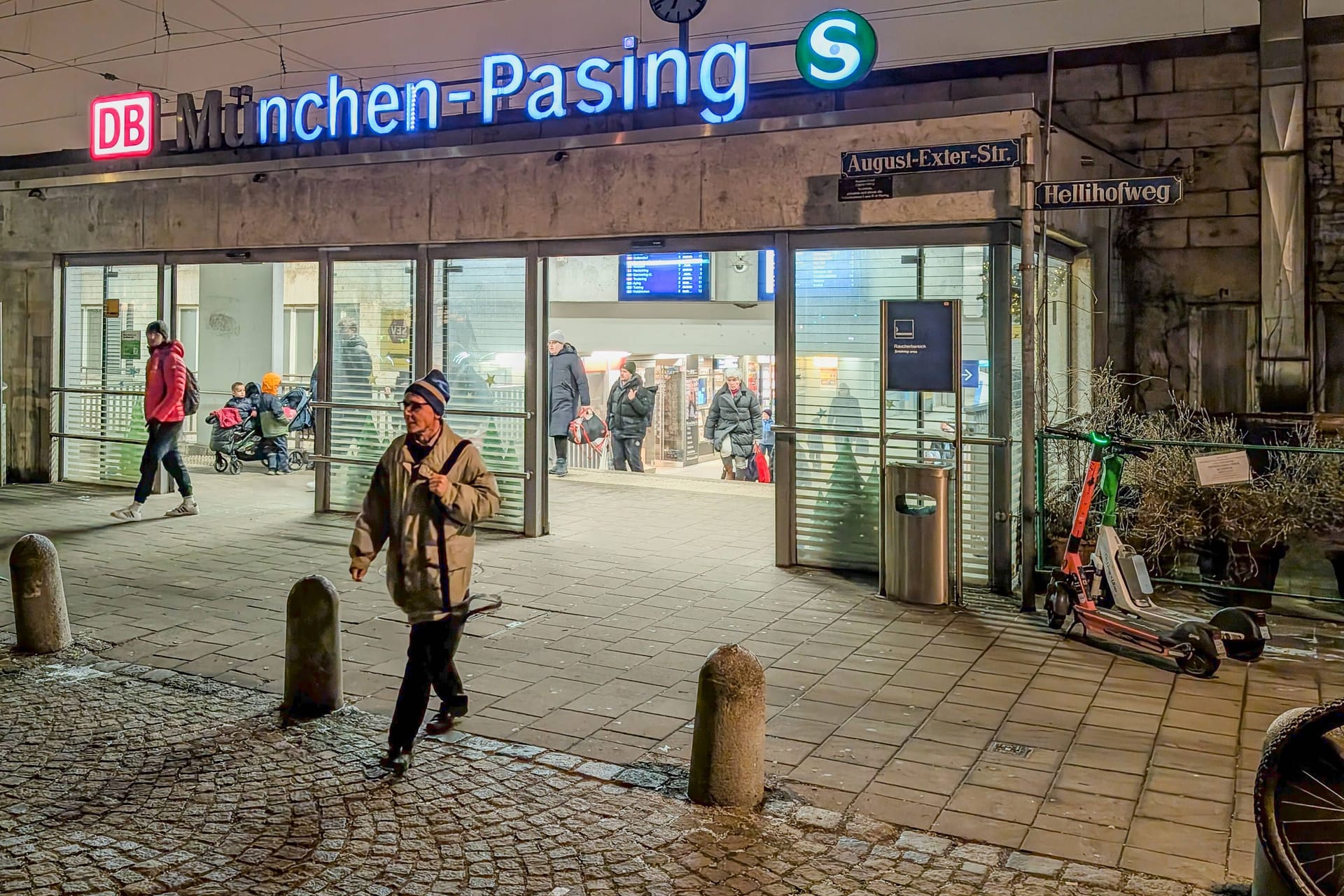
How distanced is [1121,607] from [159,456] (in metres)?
9.83

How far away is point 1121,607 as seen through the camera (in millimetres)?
7688

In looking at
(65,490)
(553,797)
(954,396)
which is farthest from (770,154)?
(65,490)

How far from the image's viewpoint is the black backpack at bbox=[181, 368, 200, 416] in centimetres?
1273

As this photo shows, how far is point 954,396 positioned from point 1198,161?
456 cm

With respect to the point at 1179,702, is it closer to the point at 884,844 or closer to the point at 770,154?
the point at 884,844

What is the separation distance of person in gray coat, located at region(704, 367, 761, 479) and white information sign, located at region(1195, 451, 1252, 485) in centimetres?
962

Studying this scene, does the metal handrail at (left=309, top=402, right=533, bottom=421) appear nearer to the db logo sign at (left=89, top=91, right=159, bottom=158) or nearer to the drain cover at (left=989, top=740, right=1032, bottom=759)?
the db logo sign at (left=89, top=91, right=159, bottom=158)

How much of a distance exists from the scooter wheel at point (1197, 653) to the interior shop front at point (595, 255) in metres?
2.27

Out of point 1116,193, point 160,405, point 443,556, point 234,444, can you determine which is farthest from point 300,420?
point 443,556

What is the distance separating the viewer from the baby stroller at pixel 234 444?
1686 cm

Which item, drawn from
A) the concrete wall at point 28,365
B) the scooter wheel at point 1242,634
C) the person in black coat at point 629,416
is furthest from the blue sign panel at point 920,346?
the concrete wall at point 28,365

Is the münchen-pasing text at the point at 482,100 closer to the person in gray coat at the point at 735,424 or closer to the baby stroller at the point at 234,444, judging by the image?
the baby stroller at the point at 234,444

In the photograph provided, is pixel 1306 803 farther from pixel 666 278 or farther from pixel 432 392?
pixel 666 278

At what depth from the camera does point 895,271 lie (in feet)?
32.8
